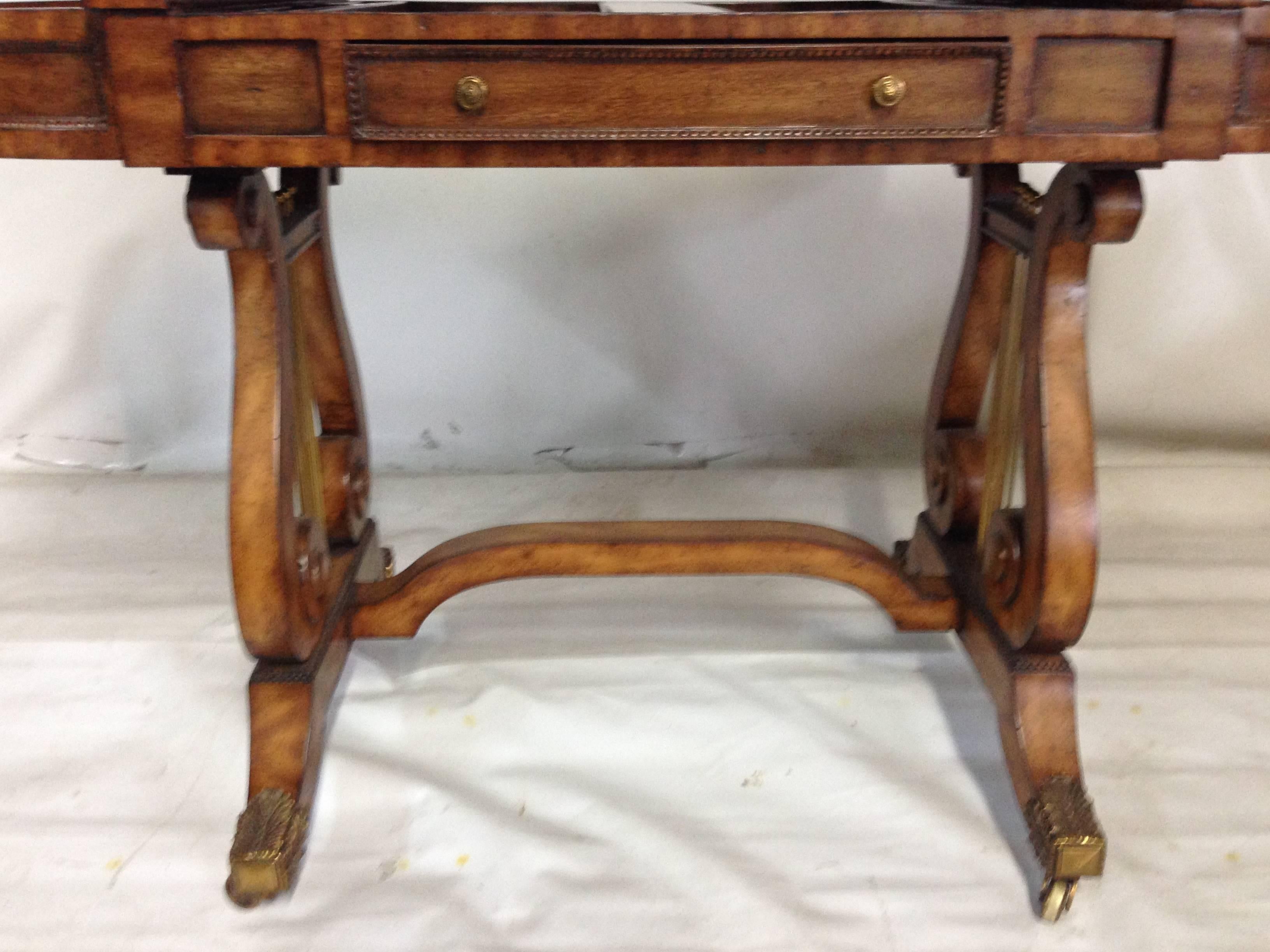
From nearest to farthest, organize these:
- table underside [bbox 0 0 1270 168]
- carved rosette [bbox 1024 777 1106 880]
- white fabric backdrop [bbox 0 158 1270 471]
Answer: table underside [bbox 0 0 1270 168] < carved rosette [bbox 1024 777 1106 880] < white fabric backdrop [bbox 0 158 1270 471]

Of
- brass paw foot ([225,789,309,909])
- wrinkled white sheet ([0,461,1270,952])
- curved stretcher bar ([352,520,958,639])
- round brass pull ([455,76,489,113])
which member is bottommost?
wrinkled white sheet ([0,461,1270,952])

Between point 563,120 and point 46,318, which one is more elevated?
point 563,120

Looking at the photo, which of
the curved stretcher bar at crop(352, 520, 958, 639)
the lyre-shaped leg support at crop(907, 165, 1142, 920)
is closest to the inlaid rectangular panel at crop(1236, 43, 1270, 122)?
the lyre-shaped leg support at crop(907, 165, 1142, 920)

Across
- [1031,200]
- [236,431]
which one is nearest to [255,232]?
[236,431]

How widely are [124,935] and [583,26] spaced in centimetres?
90

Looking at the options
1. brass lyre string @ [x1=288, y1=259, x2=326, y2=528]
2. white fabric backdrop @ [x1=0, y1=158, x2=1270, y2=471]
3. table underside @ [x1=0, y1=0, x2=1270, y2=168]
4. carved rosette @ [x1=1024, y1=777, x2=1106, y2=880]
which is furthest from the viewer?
white fabric backdrop @ [x1=0, y1=158, x2=1270, y2=471]

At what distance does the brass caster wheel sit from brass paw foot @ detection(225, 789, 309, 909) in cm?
70

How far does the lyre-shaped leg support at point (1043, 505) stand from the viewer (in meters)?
1.11

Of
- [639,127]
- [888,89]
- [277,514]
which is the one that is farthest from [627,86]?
[277,514]

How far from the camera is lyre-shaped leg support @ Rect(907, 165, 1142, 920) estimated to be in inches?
43.8

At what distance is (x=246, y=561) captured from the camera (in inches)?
45.3

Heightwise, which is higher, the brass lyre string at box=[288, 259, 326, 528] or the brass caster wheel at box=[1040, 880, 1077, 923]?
the brass lyre string at box=[288, 259, 326, 528]

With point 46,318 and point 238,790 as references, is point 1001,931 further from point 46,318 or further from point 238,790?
point 46,318

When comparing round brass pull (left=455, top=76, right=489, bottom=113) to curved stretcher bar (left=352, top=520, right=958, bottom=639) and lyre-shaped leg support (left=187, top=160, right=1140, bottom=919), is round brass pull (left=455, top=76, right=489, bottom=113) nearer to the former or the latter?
lyre-shaped leg support (left=187, top=160, right=1140, bottom=919)
